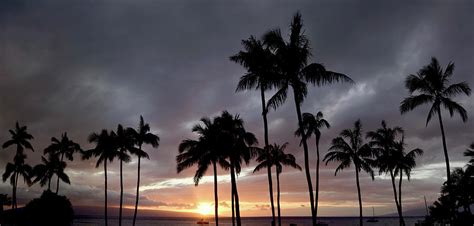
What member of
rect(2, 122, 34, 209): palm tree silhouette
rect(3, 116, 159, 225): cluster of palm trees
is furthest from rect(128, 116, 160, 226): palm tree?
rect(2, 122, 34, 209): palm tree silhouette

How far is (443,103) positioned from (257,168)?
26634 mm

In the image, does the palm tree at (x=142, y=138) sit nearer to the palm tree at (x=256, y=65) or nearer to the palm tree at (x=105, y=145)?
the palm tree at (x=105, y=145)

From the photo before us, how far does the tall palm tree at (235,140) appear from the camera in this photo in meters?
36.9

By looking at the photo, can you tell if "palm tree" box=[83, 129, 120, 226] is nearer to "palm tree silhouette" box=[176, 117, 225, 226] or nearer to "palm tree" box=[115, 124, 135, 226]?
"palm tree" box=[115, 124, 135, 226]

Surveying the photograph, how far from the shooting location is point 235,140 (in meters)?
37.2

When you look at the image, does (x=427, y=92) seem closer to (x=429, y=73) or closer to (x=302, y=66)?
(x=429, y=73)

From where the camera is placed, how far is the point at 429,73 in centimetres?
3106

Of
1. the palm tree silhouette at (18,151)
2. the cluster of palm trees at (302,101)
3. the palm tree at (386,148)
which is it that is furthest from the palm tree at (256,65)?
the palm tree silhouette at (18,151)

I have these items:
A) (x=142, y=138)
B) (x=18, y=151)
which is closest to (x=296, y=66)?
(x=142, y=138)

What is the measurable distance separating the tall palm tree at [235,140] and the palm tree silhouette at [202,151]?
0.88m

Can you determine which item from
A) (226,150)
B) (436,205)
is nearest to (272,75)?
(226,150)

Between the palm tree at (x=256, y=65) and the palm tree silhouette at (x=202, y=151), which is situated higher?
the palm tree at (x=256, y=65)

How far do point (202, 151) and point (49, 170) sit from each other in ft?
131

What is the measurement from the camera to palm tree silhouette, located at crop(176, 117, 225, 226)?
126 feet
